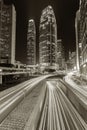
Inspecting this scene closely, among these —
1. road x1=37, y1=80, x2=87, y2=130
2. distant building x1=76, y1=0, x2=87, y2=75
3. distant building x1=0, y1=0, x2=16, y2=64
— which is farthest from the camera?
distant building x1=0, y1=0, x2=16, y2=64

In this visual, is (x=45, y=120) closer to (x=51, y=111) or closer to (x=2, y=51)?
(x=51, y=111)

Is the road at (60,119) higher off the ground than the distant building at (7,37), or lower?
lower

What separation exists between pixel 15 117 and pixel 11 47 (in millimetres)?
173807

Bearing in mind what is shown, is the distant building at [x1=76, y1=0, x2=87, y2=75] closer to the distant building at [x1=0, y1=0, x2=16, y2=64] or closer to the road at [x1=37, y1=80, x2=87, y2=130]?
the road at [x1=37, y1=80, x2=87, y2=130]

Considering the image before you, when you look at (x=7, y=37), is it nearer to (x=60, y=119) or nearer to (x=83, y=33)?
(x=83, y=33)

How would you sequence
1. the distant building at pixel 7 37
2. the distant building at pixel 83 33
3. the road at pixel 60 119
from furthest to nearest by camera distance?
the distant building at pixel 7 37
the distant building at pixel 83 33
the road at pixel 60 119

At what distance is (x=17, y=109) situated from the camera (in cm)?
2730

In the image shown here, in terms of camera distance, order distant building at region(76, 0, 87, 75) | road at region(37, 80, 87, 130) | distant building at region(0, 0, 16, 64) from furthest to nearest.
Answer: distant building at region(0, 0, 16, 64), distant building at region(76, 0, 87, 75), road at region(37, 80, 87, 130)

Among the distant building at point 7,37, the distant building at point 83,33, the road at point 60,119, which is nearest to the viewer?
the road at point 60,119

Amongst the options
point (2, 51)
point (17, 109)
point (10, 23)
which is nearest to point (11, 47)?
point (2, 51)

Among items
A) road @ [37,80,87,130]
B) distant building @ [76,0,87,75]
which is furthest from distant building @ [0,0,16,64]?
road @ [37,80,87,130]

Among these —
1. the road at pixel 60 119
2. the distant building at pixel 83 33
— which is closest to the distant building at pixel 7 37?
the distant building at pixel 83 33

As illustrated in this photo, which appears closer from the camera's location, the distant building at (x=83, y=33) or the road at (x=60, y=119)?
the road at (x=60, y=119)

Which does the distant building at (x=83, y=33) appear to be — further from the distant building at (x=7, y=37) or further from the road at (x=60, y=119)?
the distant building at (x=7, y=37)
